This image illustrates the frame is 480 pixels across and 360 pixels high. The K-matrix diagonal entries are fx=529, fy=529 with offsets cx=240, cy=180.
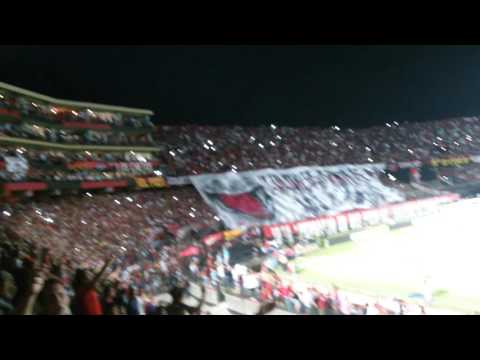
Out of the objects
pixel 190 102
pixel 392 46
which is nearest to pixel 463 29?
pixel 392 46

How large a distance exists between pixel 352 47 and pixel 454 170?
1.80m

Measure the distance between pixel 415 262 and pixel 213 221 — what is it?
1.86 meters

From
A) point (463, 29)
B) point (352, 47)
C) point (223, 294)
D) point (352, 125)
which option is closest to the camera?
point (223, 294)

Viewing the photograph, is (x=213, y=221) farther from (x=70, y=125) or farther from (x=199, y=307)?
(x=70, y=125)

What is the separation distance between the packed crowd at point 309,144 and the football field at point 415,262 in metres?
0.80

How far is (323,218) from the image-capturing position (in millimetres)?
5121

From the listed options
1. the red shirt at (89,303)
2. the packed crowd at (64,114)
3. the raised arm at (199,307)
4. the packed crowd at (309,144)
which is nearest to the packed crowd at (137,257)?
the red shirt at (89,303)

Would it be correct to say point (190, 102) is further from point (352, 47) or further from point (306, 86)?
point (352, 47)

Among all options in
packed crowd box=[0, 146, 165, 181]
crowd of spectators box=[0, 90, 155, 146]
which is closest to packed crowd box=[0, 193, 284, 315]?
packed crowd box=[0, 146, 165, 181]

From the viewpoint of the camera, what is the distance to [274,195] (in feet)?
16.0

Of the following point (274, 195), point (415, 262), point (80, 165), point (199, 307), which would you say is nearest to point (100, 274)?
point (199, 307)

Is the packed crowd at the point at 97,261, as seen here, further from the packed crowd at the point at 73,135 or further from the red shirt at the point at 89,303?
the packed crowd at the point at 73,135

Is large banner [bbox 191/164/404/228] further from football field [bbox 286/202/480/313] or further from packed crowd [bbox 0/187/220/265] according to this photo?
football field [bbox 286/202/480/313]

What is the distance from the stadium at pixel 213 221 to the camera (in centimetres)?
397
